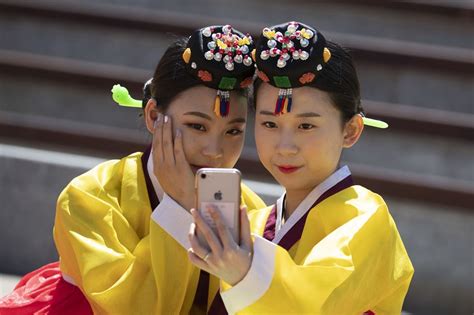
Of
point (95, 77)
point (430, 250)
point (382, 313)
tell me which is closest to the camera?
point (382, 313)

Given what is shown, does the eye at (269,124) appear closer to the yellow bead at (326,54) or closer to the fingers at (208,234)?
the yellow bead at (326,54)

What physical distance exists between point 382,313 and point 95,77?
3406mm

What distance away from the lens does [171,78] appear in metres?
2.72

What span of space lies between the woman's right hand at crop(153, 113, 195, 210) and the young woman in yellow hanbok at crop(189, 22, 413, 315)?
208mm

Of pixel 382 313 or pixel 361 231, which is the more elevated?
pixel 361 231

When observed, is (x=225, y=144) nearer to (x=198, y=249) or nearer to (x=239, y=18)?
(x=198, y=249)

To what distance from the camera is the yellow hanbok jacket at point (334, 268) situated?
2.12 metres

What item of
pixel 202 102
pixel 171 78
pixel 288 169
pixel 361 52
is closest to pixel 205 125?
pixel 202 102

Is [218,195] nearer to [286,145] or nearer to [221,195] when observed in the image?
[221,195]

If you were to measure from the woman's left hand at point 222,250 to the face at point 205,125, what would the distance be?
1.84 feet

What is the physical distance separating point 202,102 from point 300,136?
359 millimetres

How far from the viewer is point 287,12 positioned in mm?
6000

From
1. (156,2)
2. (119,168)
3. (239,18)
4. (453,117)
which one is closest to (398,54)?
(453,117)

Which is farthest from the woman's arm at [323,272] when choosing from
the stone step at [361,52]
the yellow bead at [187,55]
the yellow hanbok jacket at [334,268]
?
the stone step at [361,52]
